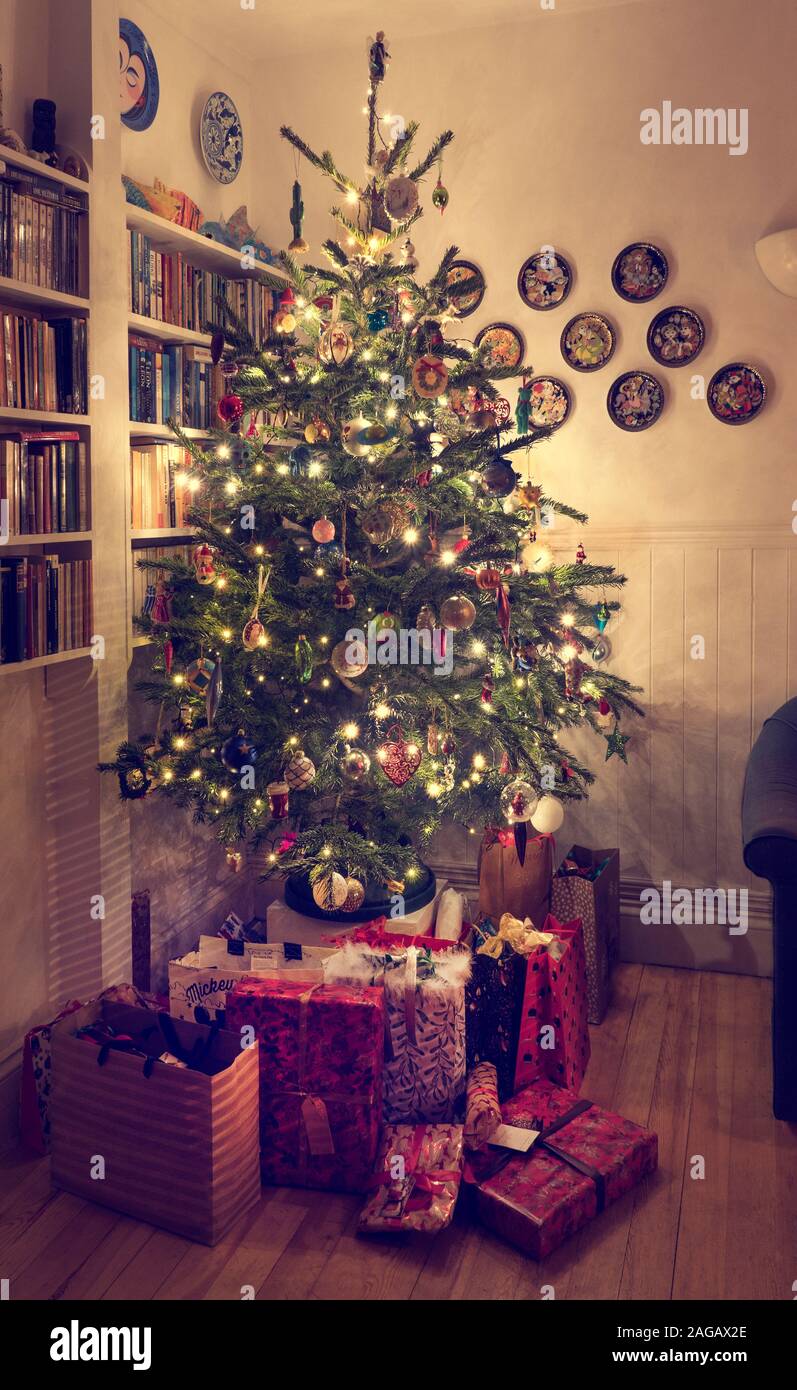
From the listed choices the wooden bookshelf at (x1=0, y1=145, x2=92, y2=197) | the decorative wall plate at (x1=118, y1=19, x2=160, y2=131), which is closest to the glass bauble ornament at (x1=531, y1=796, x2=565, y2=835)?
the wooden bookshelf at (x1=0, y1=145, x2=92, y2=197)

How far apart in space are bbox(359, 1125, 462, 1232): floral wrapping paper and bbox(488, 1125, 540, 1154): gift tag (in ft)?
0.25

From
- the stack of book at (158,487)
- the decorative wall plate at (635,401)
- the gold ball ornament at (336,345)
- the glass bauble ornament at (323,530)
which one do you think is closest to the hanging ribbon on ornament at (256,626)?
the glass bauble ornament at (323,530)

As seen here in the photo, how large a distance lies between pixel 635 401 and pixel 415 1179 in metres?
2.24

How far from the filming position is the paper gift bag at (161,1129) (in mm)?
2039

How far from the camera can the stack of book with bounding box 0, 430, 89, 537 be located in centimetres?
221

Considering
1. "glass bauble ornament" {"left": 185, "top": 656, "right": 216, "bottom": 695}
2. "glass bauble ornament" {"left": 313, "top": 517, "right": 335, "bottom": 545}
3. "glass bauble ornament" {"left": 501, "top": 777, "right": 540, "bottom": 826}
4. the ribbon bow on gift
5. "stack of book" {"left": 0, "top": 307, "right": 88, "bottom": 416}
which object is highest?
"stack of book" {"left": 0, "top": 307, "right": 88, "bottom": 416}

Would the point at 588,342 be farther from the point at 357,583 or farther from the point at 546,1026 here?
the point at 546,1026

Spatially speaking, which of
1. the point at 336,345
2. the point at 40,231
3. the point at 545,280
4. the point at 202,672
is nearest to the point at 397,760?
the point at 202,672

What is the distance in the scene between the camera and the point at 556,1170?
2152mm

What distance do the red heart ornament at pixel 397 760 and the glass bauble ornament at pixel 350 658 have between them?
18 cm

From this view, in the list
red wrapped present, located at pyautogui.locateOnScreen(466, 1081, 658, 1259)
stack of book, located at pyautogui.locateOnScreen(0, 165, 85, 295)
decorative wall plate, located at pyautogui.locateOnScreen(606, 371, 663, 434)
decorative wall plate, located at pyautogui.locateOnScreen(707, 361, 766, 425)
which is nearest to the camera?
red wrapped present, located at pyautogui.locateOnScreen(466, 1081, 658, 1259)

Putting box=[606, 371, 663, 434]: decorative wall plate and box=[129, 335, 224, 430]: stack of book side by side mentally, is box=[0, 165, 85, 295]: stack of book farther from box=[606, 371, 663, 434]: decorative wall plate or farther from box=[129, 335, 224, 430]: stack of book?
box=[606, 371, 663, 434]: decorative wall plate

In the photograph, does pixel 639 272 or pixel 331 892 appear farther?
pixel 639 272

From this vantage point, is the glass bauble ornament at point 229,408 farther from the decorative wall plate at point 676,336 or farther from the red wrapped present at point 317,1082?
the decorative wall plate at point 676,336
